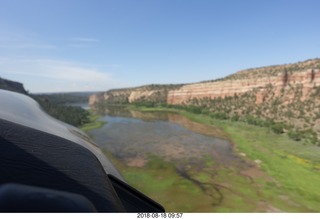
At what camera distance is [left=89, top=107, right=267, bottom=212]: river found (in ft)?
47.4

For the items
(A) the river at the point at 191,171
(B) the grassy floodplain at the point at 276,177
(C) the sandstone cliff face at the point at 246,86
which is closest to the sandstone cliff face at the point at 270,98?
(C) the sandstone cliff face at the point at 246,86

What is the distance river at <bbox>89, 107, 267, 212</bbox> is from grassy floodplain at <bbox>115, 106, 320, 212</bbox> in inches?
→ 2.7

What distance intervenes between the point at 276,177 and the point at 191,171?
583 cm

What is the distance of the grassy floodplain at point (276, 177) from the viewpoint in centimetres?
1434

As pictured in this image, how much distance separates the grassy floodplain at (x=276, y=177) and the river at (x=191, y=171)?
0.07 metres

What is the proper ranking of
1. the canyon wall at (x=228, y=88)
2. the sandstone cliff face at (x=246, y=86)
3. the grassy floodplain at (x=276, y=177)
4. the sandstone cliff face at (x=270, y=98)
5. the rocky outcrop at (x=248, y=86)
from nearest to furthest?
1. the grassy floodplain at (x=276, y=177)
2. the sandstone cliff face at (x=270, y=98)
3. the sandstone cliff face at (x=246, y=86)
4. the canyon wall at (x=228, y=88)
5. the rocky outcrop at (x=248, y=86)

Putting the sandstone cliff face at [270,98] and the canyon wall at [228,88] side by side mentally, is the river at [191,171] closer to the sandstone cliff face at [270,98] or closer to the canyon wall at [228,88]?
the sandstone cliff face at [270,98]

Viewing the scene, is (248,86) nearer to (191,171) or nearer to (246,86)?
(246,86)

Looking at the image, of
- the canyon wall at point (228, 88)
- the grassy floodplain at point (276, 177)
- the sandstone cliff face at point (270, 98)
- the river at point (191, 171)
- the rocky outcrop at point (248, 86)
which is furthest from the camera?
the rocky outcrop at point (248, 86)

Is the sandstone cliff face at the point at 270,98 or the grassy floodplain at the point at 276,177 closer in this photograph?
the grassy floodplain at the point at 276,177

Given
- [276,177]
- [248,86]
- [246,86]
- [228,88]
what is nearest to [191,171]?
[276,177]

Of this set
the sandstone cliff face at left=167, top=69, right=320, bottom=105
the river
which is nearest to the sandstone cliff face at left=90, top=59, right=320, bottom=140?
the sandstone cliff face at left=167, top=69, right=320, bottom=105

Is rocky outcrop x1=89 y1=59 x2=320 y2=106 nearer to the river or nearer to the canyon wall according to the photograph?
the canyon wall

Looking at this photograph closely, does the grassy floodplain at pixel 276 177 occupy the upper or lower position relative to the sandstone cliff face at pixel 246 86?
lower
